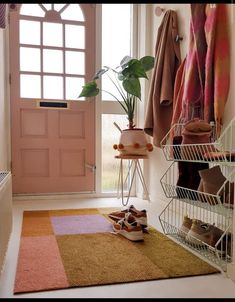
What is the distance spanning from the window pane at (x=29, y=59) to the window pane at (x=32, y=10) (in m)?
0.34

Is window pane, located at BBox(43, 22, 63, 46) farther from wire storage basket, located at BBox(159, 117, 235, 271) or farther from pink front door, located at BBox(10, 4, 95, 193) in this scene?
wire storage basket, located at BBox(159, 117, 235, 271)

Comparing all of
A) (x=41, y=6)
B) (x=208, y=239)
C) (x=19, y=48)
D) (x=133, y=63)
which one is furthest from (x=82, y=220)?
(x=41, y=6)

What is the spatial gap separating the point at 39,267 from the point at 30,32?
2.47 meters

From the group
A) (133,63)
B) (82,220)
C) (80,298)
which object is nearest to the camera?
(80,298)

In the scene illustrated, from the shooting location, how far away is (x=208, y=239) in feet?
4.88

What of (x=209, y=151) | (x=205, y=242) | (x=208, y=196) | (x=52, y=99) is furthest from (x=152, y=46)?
(x=205, y=242)

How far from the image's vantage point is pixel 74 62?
320 cm

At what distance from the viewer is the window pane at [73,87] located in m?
3.20

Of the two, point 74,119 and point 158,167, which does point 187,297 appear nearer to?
point 158,167

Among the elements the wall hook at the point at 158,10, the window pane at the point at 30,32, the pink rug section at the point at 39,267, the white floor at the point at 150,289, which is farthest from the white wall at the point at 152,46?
the white floor at the point at 150,289

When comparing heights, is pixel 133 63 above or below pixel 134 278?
above

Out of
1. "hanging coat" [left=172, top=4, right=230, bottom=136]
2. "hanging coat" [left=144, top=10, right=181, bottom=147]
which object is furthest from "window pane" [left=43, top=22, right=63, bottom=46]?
"hanging coat" [left=172, top=4, right=230, bottom=136]

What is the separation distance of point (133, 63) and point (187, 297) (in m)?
2.14

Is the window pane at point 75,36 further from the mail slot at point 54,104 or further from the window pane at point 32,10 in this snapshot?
the mail slot at point 54,104
